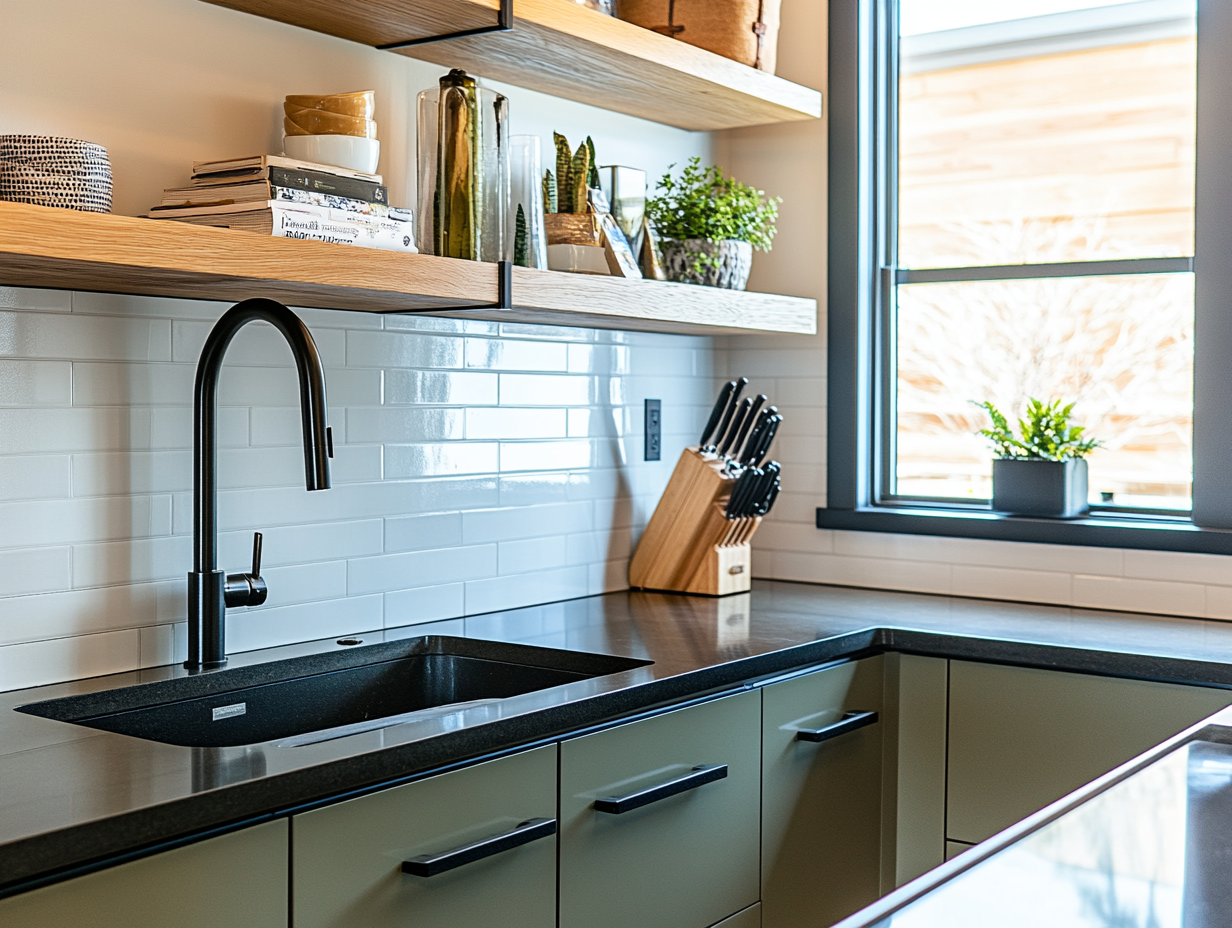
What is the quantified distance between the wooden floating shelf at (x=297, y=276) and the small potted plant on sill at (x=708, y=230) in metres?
0.09

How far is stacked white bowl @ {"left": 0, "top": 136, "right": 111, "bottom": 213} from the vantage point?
5.68 ft

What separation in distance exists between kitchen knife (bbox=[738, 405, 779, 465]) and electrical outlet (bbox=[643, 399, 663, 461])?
0.79 feet

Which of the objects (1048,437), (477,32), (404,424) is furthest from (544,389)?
(1048,437)

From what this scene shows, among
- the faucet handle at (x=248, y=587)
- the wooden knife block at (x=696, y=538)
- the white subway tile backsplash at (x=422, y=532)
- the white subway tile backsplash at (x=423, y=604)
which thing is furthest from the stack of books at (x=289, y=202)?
the wooden knife block at (x=696, y=538)

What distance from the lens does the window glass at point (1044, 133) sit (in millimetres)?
2898

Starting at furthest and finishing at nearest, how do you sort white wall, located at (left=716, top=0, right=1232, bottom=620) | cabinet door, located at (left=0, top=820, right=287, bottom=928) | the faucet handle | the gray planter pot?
1. white wall, located at (left=716, top=0, right=1232, bottom=620)
2. the gray planter pot
3. the faucet handle
4. cabinet door, located at (left=0, top=820, right=287, bottom=928)

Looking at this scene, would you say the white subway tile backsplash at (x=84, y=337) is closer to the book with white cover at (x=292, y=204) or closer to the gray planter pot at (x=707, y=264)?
the book with white cover at (x=292, y=204)

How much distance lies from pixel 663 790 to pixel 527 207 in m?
1.07

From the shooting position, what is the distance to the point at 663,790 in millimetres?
2035

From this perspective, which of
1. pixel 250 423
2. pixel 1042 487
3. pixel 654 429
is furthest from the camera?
pixel 654 429

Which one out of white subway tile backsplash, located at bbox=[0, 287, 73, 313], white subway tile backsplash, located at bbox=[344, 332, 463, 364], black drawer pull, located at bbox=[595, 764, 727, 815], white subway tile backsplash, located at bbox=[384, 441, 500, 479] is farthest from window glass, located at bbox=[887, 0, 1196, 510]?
white subway tile backsplash, located at bbox=[0, 287, 73, 313]

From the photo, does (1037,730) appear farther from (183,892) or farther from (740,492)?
(183,892)

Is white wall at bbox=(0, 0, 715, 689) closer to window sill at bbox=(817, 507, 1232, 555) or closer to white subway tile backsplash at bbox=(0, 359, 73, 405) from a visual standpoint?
Answer: white subway tile backsplash at bbox=(0, 359, 73, 405)

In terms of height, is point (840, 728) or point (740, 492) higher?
point (740, 492)
